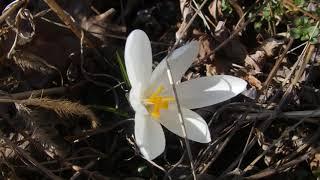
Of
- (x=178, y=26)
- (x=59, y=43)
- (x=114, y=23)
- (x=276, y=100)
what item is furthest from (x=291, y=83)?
(x=59, y=43)

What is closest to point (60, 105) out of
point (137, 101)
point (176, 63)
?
point (137, 101)

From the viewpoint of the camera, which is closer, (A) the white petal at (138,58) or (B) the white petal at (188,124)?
(A) the white petal at (138,58)

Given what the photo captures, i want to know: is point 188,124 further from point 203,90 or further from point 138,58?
point 138,58

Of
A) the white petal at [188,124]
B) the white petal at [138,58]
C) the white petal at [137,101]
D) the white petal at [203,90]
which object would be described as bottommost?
the white petal at [188,124]

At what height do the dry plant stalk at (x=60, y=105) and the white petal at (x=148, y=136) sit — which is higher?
the dry plant stalk at (x=60, y=105)

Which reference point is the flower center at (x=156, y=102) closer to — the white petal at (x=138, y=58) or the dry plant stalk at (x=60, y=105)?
the white petal at (x=138, y=58)

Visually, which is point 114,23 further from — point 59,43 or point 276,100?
point 276,100

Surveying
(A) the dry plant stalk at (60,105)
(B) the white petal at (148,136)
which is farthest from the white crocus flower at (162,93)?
(A) the dry plant stalk at (60,105)
